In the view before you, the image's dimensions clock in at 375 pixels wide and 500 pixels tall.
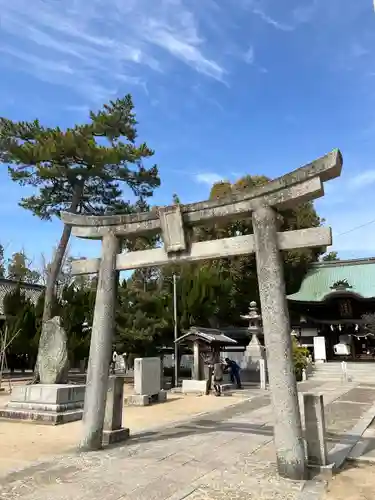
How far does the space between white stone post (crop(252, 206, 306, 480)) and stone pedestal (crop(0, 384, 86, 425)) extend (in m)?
6.57

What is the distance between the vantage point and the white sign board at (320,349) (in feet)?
99.6

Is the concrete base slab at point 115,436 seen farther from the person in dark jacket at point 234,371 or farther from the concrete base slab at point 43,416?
the person in dark jacket at point 234,371

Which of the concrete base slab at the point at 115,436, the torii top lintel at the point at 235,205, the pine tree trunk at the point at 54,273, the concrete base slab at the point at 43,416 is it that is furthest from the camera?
the pine tree trunk at the point at 54,273

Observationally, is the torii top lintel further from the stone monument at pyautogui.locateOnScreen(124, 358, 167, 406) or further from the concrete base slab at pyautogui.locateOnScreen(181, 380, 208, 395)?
the concrete base slab at pyautogui.locateOnScreen(181, 380, 208, 395)

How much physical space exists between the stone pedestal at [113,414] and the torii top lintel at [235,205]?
2767 millimetres

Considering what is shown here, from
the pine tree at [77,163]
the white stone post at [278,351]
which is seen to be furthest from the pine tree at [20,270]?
→ the white stone post at [278,351]

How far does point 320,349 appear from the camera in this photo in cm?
3078

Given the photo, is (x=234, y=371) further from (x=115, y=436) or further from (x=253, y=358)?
A: (x=115, y=436)

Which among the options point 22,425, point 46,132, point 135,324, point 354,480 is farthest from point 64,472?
point 46,132

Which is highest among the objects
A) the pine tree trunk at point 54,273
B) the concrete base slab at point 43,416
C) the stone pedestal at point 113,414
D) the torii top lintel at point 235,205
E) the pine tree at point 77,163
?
the pine tree at point 77,163

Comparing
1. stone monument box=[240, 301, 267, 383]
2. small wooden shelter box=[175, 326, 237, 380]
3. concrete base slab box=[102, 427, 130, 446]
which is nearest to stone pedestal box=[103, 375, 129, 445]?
concrete base slab box=[102, 427, 130, 446]

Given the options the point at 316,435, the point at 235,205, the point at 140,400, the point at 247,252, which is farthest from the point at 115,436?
the point at 140,400

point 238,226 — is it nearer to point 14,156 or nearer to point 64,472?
point 14,156

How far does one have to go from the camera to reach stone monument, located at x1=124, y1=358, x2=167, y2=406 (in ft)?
47.0
